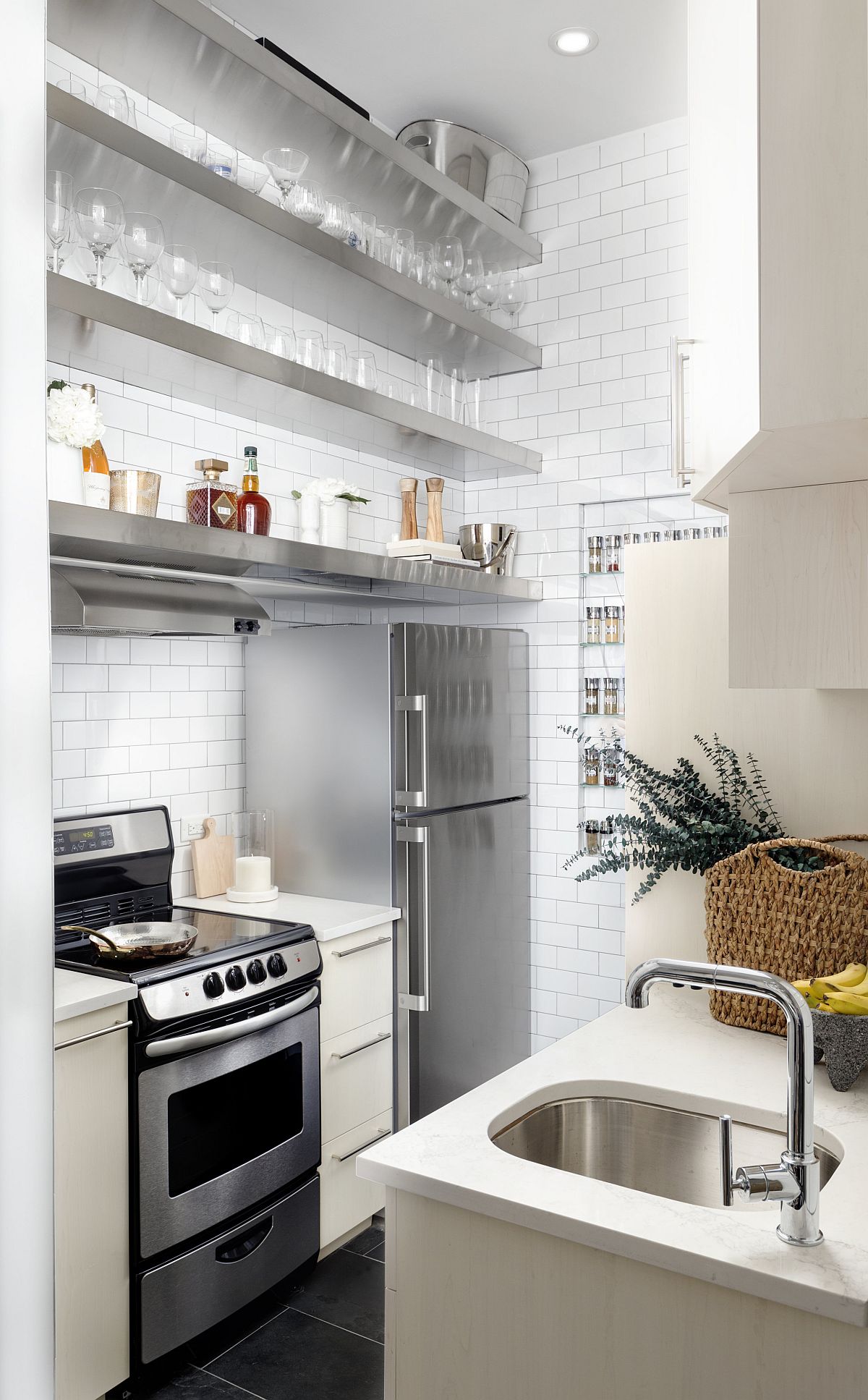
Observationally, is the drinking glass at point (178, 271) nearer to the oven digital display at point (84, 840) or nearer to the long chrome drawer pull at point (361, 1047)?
the oven digital display at point (84, 840)

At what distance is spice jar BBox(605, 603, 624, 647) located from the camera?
3684mm

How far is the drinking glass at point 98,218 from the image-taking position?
7.57 ft

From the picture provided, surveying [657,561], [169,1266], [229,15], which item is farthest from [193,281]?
[169,1266]

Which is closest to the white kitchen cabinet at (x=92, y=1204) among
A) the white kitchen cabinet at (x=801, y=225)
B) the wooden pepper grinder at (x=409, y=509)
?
the white kitchen cabinet at (x=801, y=225)

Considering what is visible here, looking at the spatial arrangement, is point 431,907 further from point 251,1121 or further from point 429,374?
point 429,374

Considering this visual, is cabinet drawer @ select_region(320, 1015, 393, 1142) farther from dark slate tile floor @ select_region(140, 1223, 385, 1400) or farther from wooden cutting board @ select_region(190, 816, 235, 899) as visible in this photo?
wooden cutting board @ select_region(190, 816, 235, 899)

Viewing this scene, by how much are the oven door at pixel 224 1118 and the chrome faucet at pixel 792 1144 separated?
55.9 inches

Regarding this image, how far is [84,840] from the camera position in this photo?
2.67m

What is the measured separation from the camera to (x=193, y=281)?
2.56m

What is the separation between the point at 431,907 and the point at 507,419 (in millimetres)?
1984

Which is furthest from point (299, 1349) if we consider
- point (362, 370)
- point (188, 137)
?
point (188, 137)

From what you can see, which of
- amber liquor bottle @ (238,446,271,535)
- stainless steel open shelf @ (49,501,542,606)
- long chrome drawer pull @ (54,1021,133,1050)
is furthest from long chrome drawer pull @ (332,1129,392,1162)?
amber liquor bottle @ (238,446,271,535)

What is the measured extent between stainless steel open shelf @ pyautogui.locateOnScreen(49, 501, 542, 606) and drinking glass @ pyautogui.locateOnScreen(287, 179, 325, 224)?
3.20 feet

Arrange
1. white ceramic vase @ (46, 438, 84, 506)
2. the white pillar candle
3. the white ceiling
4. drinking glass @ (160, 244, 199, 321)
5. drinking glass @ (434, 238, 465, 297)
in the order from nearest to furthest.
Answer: white ceramic vase @ (46, 438, 84, 506) < drinking glass @ (160, 244, 199, 321) < the white ceiling < the white pillar candle < drinking glass @ (434, 238, 465, 297)
